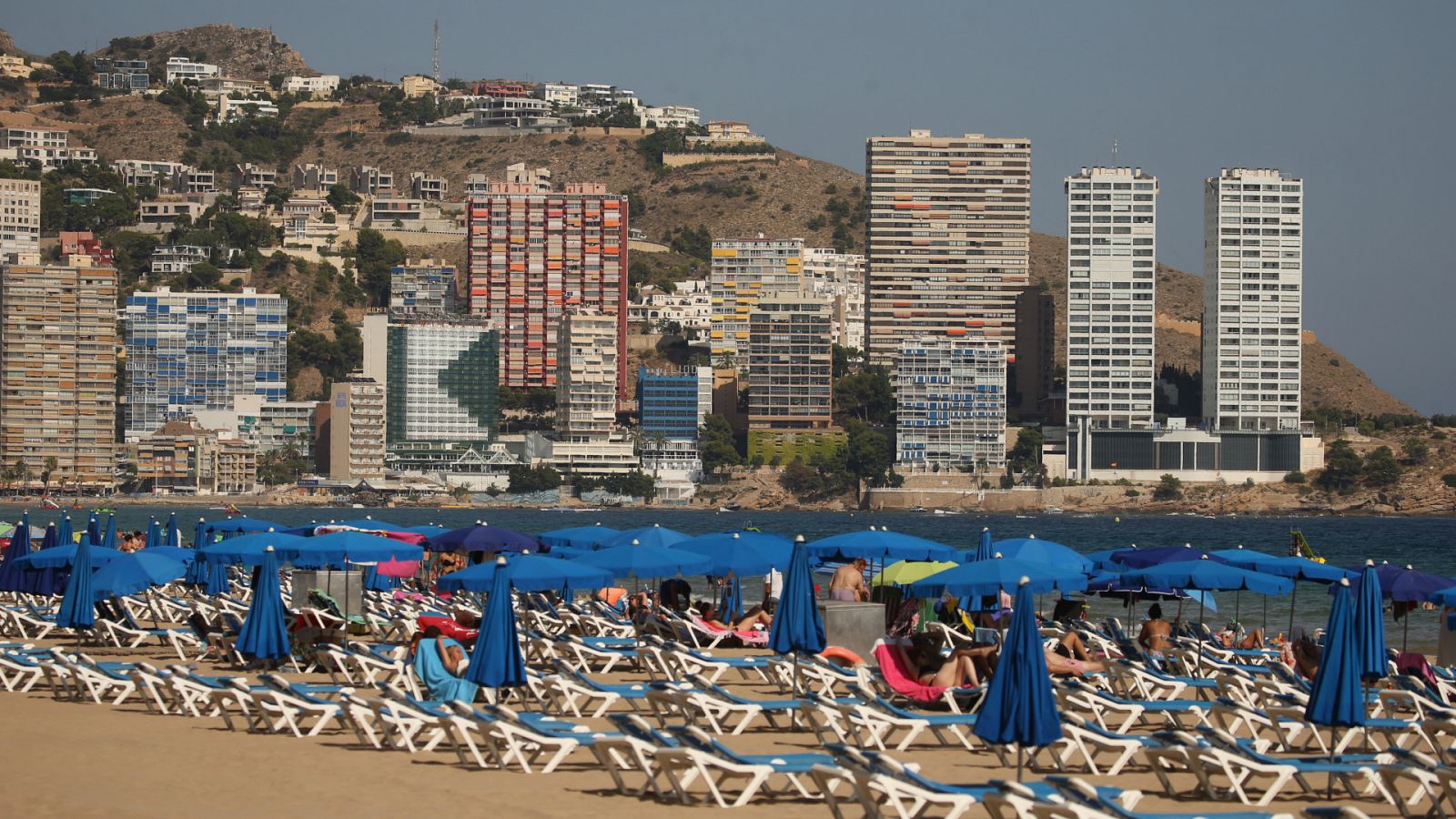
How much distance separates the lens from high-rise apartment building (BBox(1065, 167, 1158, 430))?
5566 inches

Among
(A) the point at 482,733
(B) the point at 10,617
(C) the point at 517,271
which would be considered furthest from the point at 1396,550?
(C) the point at 517,271

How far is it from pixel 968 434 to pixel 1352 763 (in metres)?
131

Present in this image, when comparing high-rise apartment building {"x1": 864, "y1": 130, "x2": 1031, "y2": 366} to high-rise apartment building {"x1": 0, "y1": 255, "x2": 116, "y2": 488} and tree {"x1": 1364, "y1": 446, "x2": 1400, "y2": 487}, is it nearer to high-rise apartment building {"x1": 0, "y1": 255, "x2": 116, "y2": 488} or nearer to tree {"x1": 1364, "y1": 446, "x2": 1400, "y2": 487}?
tree {"x1": 1364, "y1": 446, "x2": 1400, "y2": 487}

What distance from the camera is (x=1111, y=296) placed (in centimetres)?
14325

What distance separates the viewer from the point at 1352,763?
1290cm

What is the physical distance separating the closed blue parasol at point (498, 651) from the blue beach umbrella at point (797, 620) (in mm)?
2343

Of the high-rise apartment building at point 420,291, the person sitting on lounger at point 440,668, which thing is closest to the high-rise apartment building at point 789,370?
the high-rise apartment building at point 420,291

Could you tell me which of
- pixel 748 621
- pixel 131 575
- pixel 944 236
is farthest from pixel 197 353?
pixel 748 621

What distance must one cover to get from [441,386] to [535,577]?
129 meters

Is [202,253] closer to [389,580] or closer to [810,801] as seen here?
Answer: [389,580]

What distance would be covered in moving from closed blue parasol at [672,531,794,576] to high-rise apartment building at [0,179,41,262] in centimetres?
15713

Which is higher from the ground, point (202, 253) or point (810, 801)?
point (202, 253)

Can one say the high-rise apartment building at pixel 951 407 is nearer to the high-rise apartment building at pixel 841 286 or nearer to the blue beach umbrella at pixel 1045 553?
the high-rise apartment building at pixel 841 286

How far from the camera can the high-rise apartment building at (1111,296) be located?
14138 cm
